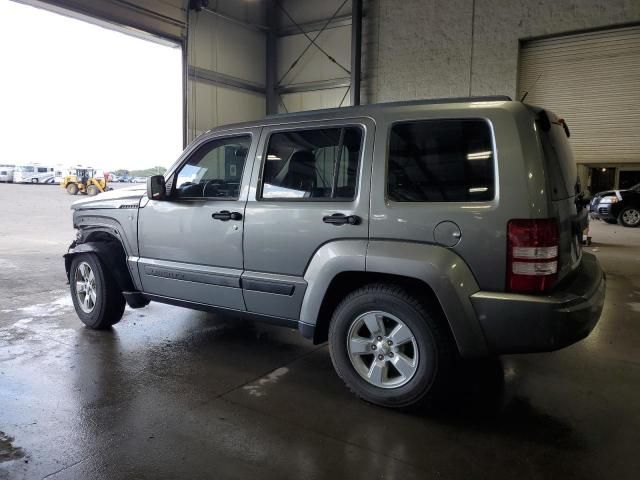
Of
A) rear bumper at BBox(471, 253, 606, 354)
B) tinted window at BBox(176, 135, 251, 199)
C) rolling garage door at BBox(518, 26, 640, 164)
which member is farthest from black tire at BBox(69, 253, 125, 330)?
rolling garage door at BBox(518, 26, 640, 164)

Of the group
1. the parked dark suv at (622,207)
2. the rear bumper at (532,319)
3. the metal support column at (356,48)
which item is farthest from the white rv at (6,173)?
the rear bumper at (532,319)

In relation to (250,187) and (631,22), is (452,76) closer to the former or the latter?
(631,22)

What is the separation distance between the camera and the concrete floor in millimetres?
2562

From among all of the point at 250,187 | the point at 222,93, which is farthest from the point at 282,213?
the point at 222,93

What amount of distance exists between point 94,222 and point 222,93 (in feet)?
29.7

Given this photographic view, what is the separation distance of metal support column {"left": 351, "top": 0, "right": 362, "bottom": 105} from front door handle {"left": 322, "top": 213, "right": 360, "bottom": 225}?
9790mm

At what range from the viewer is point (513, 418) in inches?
122

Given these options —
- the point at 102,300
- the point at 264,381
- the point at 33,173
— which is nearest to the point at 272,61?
the point at 102,300

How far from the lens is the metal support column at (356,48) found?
40.5ft

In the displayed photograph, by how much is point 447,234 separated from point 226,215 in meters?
1.69

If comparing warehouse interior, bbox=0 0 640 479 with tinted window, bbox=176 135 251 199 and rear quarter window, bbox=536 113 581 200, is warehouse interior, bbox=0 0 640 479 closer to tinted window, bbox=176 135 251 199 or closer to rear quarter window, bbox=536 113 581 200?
rear quarter window, bbox=536 113 581 200

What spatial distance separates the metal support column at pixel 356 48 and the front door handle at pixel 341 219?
979 centimetres

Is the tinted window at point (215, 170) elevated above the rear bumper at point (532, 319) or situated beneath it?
elevated above

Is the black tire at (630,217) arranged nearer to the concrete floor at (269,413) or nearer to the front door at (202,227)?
the concrete floor at (269,413)
